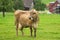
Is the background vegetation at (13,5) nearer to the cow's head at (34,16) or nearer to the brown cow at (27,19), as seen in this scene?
the brown cow at (27,19)

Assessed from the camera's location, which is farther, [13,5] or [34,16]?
[13,5]

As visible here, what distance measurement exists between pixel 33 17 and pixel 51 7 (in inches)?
2901

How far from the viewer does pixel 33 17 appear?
1600cm

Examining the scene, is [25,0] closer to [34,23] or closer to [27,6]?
[27,6]

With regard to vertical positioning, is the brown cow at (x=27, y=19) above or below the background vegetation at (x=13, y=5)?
above

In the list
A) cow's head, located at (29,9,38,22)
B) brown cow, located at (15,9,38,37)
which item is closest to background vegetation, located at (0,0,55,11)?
brown cow, located at (15,9,38,37)

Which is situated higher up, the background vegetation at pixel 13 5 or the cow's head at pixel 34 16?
the cow's head at pixel 34 16

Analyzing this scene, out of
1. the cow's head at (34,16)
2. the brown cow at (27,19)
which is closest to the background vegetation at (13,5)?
the brown cow at (27,19)

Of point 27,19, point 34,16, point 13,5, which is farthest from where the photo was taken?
point 13,5

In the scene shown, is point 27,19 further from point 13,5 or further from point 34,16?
point 13,5

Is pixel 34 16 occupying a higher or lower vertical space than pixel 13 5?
higher

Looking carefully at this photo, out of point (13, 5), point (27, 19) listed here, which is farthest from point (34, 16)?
point (13, 5)

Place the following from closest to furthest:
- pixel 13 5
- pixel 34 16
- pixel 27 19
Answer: pixel 34 16 < pixel 27 19 < pixel 13 5

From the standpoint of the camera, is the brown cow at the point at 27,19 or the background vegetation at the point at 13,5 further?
the background vegetation at the point at 13,5
